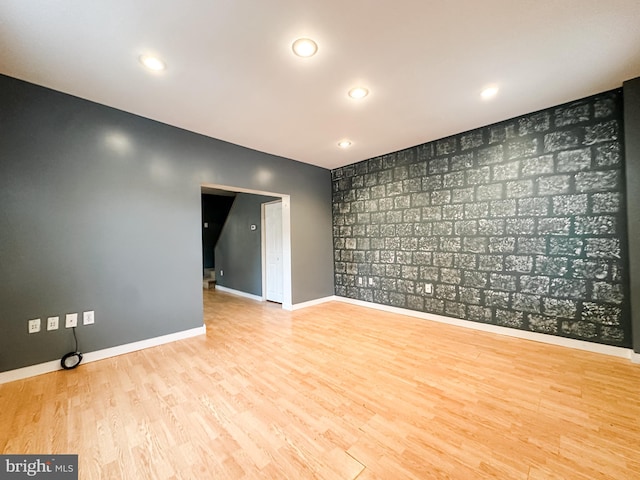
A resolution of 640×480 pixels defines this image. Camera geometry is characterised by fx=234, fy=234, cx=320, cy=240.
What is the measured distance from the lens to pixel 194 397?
1.79 meters

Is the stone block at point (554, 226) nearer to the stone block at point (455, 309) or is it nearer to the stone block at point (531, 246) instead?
the stone block at point (531, 246)

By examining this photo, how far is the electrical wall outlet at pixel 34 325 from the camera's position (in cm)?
208

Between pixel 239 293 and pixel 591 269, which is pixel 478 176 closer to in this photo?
pixel 591 269

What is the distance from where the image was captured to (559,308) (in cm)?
255

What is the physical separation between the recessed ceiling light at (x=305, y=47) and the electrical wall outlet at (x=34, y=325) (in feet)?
10.5

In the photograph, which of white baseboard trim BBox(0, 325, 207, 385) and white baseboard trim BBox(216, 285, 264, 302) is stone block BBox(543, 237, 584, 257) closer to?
white baseboard trim BBox(0, 325, 207, 385)

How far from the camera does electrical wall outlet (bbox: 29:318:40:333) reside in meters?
2.08

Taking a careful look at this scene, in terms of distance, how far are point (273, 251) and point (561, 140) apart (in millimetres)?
4389

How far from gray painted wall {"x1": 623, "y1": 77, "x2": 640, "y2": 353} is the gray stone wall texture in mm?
80

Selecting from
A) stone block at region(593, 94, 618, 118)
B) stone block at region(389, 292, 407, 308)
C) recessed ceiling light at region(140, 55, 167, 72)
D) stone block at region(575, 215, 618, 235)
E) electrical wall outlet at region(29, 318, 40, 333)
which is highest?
recessed ceiling light at region(140, 55, 167, 72)

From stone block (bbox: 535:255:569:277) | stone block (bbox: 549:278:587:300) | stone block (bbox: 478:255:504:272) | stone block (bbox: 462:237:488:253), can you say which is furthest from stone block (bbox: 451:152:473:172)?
stone block (bbox: 549:278:587:300)

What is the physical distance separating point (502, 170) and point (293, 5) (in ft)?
9.48

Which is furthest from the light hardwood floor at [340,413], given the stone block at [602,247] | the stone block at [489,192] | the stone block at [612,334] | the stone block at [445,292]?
the stone block at [489,192]

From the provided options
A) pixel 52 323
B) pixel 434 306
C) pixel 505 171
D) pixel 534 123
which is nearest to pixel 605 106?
pixel 534 123
